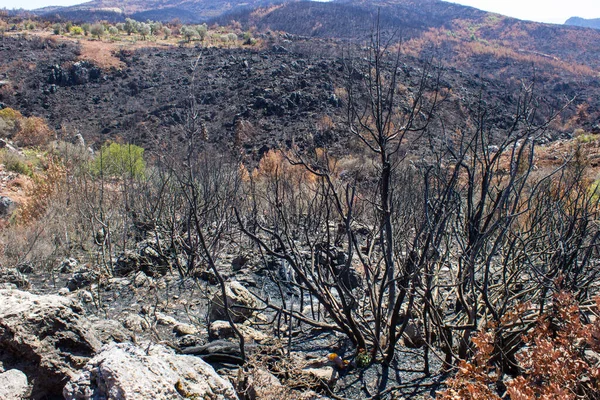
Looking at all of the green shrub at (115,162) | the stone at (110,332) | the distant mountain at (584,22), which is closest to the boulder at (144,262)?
the stone at (110,332)

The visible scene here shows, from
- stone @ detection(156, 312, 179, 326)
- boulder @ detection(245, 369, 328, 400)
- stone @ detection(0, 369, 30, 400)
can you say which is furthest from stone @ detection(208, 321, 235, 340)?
stone @ detection(0, 369, 30, 400)

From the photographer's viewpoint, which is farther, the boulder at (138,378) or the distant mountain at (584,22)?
the distant mountain at (584,22)

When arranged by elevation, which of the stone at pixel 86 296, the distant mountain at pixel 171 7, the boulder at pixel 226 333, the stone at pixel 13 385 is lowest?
the stone at pixel 86 296

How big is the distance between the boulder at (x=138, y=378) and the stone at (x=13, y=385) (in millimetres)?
518

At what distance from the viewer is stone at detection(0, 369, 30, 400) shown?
7.40 ft

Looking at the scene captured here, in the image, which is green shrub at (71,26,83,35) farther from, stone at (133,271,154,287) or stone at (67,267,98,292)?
stone at (133,271,154,287)

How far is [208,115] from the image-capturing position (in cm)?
2389

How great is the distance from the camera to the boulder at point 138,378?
1848 mm

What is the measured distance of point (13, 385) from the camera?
7.61ft

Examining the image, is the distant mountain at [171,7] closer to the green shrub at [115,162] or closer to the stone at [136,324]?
the green shrub at [115,162]

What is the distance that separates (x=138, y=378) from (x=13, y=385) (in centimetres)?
95

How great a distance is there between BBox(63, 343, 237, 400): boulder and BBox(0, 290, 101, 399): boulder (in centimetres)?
58

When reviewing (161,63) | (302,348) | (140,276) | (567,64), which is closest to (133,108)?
(161,63)

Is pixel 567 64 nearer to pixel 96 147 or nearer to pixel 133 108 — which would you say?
pixel 133 108
